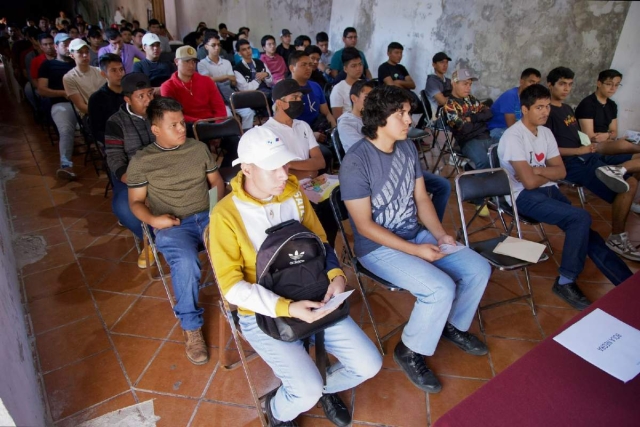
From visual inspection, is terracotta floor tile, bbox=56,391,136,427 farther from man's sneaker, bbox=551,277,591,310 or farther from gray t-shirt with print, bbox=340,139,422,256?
man's sneaker, bbox=551,277,591,310

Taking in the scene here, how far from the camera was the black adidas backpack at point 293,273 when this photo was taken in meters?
1.58

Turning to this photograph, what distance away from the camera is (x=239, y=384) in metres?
2.11

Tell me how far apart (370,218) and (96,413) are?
1617mm

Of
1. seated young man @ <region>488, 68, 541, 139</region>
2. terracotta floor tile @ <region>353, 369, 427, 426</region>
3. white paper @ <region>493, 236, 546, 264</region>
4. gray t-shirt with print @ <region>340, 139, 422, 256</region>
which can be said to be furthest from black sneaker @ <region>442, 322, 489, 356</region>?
seated young man @ <region>488, 68, 541, 139</region>

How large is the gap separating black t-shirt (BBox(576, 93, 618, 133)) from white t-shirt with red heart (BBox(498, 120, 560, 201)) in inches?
59.8

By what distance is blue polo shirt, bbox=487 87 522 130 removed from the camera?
4.38m

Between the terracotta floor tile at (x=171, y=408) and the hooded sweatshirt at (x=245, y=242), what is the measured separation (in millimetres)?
636

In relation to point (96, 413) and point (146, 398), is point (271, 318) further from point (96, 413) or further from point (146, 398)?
point (96, 413)

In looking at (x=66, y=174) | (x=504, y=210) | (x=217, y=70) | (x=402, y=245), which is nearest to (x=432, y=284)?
(x=402, y=245)

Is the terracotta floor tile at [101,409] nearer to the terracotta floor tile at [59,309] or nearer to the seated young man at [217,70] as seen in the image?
the terracotta floor tile at [59,309]

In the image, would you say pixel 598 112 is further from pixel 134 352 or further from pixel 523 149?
pixel 134 352

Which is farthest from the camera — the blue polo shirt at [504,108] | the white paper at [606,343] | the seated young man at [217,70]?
the seated young man at [217,70]

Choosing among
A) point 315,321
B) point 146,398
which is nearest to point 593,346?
point 315,321

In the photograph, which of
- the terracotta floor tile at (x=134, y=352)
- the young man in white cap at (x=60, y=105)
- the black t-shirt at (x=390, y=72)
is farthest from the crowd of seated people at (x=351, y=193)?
the black t-shirt at (x=390, y=72)
